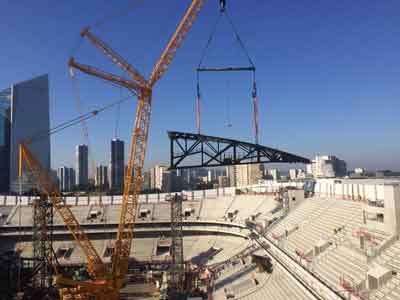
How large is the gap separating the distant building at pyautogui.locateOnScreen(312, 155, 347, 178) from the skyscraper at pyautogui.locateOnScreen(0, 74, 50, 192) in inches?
4943

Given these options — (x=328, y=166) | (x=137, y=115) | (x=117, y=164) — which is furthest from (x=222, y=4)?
(x=117, y=164)

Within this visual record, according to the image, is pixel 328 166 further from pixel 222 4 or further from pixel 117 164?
pixel 117 164

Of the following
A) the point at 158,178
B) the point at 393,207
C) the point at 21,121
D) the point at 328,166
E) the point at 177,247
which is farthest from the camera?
the point at 21,121

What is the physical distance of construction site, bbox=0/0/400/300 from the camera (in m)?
19.4

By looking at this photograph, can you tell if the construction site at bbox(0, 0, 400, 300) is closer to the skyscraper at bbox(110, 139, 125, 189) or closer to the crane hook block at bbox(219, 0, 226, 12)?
the crane hook block at bbox(219, 0, 226, 12)

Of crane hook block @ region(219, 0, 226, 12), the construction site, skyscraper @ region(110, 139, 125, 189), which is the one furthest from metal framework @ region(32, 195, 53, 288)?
skyscraper @ region(110, 139, 125, 189)

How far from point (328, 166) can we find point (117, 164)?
11155 cm

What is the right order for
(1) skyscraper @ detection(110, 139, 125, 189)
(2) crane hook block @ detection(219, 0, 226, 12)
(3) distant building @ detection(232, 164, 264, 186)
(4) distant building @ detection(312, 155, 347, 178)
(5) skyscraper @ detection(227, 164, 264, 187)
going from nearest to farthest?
(2) crane hook block @ detection(219, 0, 226, 12)
(4) distant building @ detection(312, 155, 347, 178)
(3) distant building @ detection(232, 164, 264, 186)
(5) skyscraper @ detection(227, 164, 264, 187)
(1) skyscraper @ detection(110, 139, 125, 189)

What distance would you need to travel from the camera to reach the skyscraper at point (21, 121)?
15388cm

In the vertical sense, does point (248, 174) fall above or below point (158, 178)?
above

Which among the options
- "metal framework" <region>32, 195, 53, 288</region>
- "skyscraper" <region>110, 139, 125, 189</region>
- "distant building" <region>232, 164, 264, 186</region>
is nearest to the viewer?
"metal framework" <region>32, 195, 53, 288</region>

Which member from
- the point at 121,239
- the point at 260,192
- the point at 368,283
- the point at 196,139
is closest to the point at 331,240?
the point at 368,283

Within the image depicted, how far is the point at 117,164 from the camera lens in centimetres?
16412

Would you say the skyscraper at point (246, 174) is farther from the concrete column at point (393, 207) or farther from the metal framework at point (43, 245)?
the concrete column at point (393, 207)
